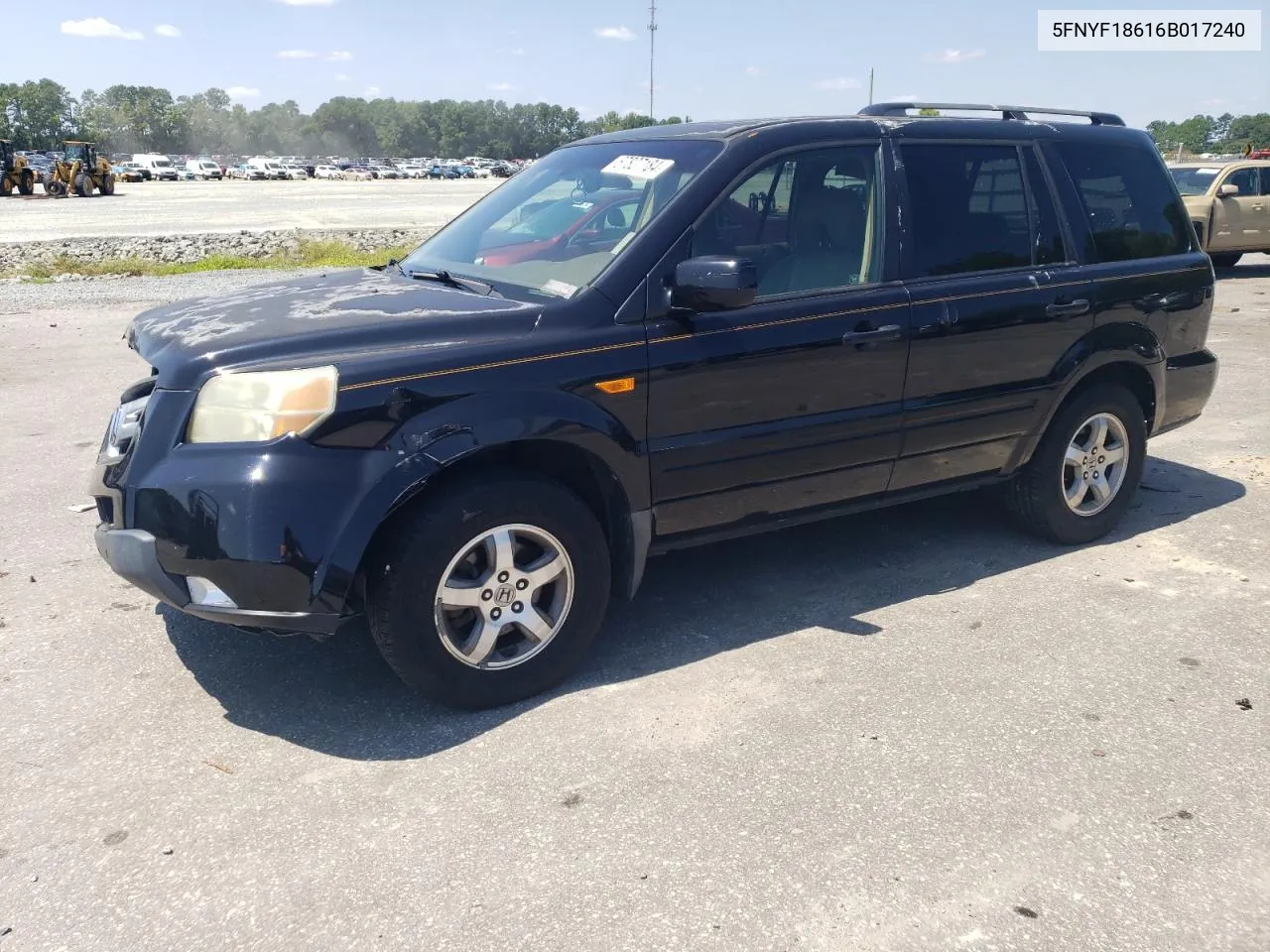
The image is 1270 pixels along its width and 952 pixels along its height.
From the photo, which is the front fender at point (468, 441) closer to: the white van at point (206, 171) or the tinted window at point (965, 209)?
the tinted window at point (965, 209)

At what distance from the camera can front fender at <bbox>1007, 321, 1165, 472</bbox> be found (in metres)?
4.79

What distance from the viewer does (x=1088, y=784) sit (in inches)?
123

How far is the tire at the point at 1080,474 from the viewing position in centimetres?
495

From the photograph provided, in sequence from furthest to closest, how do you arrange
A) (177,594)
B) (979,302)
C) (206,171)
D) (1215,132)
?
1. (1215,132)
2. (206,171)
3. (979,302)
4. (177,594)

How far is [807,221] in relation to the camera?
4188 millimetres

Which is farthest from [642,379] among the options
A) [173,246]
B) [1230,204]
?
[173,246]

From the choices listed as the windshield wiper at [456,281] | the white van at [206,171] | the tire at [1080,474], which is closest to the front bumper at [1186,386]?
the tire at [1080,474]

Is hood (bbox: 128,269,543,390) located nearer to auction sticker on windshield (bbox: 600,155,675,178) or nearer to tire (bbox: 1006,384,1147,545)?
auction sticker on windshield (bbox: 600,155,675,178)

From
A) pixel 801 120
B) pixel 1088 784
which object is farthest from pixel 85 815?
pixel 801 120

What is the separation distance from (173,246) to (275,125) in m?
181

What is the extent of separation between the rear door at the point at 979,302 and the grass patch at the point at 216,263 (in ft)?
44.3

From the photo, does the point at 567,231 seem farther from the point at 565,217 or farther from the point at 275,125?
the point at 275,125

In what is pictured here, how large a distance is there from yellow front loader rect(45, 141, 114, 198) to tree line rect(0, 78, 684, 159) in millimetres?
112789

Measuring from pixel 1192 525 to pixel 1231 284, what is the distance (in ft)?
42.3
